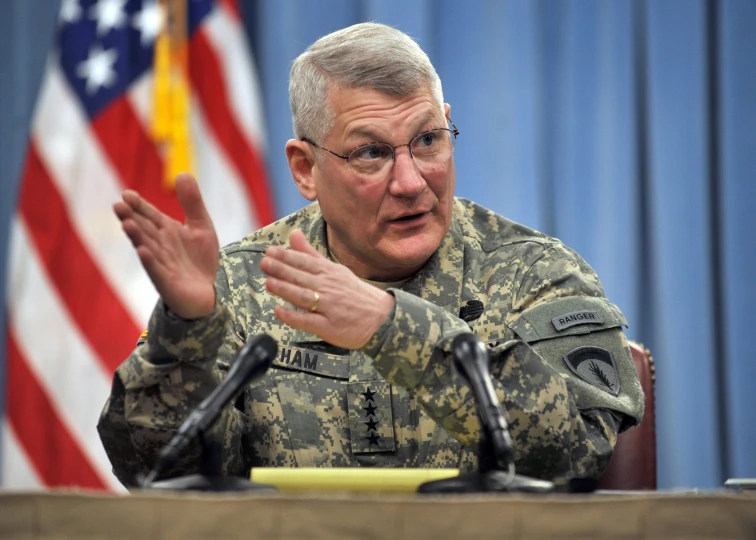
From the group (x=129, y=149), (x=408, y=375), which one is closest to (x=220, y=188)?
(x=129, y=149)

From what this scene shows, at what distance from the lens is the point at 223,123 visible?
10.6ft

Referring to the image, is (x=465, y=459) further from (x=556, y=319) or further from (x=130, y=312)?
(x=130, y=312)

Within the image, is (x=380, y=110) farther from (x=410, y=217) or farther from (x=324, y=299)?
Answer: (x=324, y=299)

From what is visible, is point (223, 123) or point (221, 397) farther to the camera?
point (223, 123)

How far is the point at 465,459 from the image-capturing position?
72.6 inches

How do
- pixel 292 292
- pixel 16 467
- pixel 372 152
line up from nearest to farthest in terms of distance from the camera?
pixel 292 292, pixel 372 152, pixel 16 467

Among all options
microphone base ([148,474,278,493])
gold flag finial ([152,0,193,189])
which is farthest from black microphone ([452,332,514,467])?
→ gold flag finial ([152,0,193,189])

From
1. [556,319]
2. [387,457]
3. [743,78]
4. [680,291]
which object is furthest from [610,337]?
[743,78]

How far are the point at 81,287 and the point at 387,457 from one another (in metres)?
1.65

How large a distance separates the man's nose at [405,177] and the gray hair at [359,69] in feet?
0.40

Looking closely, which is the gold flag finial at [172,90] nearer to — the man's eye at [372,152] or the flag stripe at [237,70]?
the flag stripe at [237,70]

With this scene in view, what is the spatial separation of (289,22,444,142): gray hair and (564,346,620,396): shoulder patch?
1.83ft

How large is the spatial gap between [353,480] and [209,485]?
0.19 meters

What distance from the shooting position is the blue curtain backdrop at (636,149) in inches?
120
